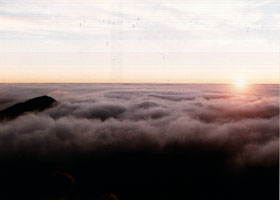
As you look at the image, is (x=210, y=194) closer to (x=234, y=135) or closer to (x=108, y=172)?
(x=108, y=172)

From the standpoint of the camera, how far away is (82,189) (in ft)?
211

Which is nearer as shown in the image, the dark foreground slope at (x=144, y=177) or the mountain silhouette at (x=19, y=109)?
the dark foreground slope at (x=144, y=177)

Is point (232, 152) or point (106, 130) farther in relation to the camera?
point (106, 130)

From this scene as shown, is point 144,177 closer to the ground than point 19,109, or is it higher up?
closer to the ground

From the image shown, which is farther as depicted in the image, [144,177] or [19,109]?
[19,109]

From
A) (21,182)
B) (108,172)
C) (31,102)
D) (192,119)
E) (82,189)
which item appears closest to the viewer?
(21,182)

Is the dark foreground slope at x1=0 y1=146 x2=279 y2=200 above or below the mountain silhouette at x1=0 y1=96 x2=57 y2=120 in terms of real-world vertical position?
below

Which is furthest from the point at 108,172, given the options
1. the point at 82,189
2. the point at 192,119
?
the point at 192,119

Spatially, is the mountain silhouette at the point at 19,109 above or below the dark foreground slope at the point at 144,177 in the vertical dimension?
above

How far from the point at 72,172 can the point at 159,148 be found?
124 ft

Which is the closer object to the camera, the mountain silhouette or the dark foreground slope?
the dark foreground slope

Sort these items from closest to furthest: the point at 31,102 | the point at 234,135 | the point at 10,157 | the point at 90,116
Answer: the point at 10,157, the point at 31,102, the point at 234,135, the point at 90,116

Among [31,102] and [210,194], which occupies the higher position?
[31,102]

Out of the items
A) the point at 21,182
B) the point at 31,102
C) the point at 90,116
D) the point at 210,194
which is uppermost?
the point at 31,102
